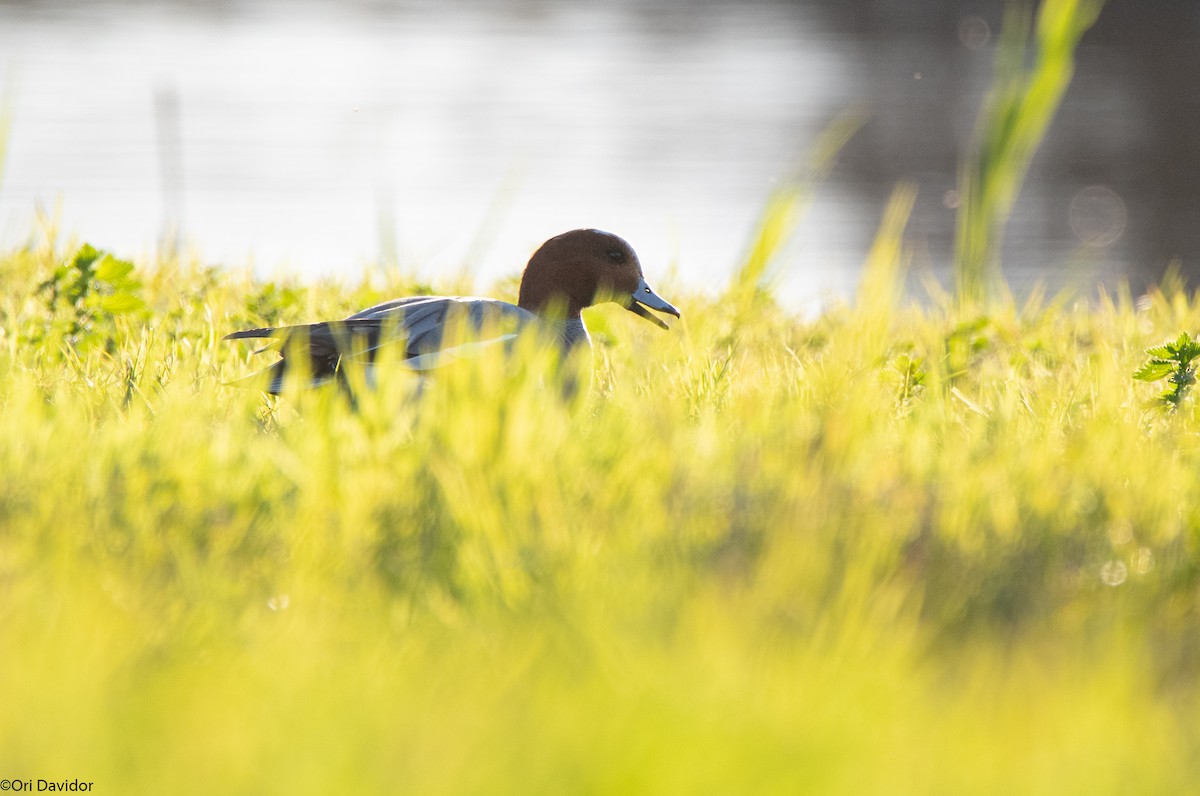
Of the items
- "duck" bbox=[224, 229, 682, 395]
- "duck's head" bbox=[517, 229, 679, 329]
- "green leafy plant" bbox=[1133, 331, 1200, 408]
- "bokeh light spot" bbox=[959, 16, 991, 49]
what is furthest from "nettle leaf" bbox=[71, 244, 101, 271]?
"bokeh light spot" bbox=[959, 16, 991, 49]

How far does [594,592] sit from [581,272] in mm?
2281

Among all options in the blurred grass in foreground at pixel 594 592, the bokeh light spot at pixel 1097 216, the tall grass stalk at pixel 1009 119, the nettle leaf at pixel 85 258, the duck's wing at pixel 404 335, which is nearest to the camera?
the blurred grass in foreground at pixel 594 592

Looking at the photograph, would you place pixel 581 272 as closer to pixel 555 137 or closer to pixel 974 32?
pixel 555 137

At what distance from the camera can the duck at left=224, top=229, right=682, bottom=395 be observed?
10.9ft

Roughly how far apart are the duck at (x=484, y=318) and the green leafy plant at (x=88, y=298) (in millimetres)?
569

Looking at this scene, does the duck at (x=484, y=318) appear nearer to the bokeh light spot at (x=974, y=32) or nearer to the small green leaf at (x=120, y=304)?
the small green leaf at (x=120, y=304)

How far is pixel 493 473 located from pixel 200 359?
1.67 metres

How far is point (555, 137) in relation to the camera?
854 inches

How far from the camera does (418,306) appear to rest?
364 cm

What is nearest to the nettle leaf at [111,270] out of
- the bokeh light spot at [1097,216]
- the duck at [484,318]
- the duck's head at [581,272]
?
the duck at [484,318]

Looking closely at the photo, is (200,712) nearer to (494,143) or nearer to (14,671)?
(14,671)

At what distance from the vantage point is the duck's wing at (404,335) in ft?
10.9

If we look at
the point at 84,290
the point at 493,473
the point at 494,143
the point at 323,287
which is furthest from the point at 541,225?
the point at 493,473

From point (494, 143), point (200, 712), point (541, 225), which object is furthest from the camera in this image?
point (494, 143)
